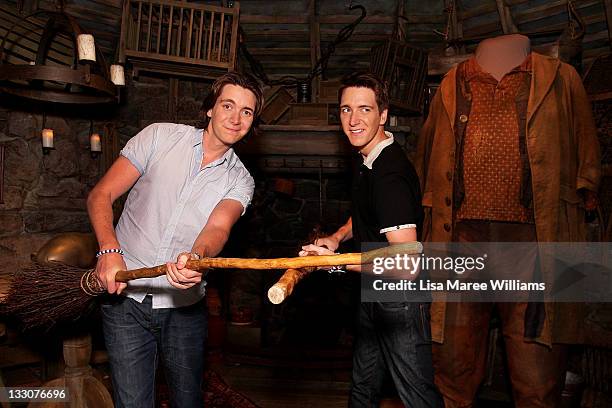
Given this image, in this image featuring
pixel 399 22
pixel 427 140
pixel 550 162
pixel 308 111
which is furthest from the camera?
pixel 399 22

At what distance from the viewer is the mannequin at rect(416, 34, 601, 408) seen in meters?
2.57

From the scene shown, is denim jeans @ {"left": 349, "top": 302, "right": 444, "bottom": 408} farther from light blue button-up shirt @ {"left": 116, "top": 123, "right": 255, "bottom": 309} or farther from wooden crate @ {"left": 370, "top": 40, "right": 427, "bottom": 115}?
wooden crate @ {"left": 370, "top": 40, "right": 427, "bottom": 115}

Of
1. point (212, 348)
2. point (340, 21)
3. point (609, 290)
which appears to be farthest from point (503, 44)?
point (212, 348)

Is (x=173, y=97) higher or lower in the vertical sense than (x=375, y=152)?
higher

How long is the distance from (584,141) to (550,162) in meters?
0.26

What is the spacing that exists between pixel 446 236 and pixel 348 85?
3.50 feet

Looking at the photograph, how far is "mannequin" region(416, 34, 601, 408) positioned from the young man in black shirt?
0.74 metres

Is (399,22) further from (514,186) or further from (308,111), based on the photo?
(514,186)

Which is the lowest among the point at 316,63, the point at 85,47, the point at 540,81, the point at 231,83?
the point at 231,83

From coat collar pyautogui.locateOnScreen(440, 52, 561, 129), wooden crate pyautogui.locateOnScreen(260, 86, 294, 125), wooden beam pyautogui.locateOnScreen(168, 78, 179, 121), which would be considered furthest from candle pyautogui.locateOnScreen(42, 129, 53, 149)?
coat collar pyautogui.locateOnScreen(440, 52, 561, 129)

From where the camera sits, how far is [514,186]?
2.62 metres

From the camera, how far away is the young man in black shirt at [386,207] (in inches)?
76.3

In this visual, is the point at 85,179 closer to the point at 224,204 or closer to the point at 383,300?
the point at 224,204

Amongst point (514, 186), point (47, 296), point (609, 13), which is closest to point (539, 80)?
point (514, 186)
